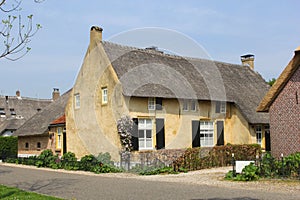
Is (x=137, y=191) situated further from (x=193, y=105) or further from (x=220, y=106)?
(x=220, y=106)

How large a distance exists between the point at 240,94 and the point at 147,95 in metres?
8.88

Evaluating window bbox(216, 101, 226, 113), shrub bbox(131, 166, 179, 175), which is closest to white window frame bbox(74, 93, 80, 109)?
window bbox(216, 101, 226, 113)

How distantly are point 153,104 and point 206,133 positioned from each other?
4683 mm

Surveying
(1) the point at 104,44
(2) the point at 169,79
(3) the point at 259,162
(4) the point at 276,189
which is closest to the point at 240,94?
(2) the point at 169,79

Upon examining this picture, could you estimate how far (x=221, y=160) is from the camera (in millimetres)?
22125

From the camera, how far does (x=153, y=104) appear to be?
82.3 feet

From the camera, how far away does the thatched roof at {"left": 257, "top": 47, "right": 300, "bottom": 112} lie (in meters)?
17.9

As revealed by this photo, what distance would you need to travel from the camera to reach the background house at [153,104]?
80.6 feet

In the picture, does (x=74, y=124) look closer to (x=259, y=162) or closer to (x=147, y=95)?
(x=147, y=95)

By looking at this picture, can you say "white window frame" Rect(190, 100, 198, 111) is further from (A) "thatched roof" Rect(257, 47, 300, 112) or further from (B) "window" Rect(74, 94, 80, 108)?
(B) "window" Rect(74, 94, 80, 108)

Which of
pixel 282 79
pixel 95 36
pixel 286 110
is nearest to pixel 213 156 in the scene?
pixel 286 110

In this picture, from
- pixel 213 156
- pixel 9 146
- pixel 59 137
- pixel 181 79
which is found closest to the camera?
pixel 213 156

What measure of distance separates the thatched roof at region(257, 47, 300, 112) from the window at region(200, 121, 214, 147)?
7675mm

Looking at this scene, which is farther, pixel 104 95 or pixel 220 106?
pixel 220 106
